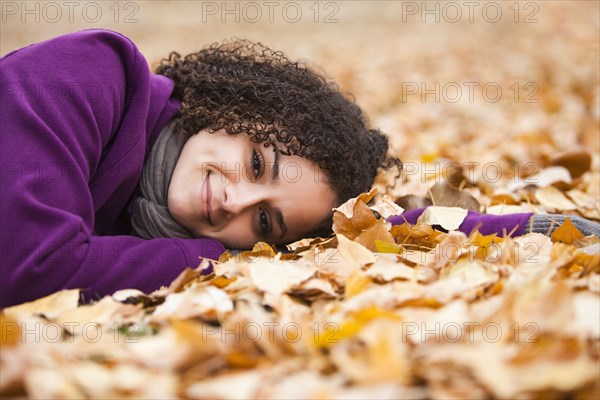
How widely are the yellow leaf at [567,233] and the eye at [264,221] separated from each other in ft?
2.37

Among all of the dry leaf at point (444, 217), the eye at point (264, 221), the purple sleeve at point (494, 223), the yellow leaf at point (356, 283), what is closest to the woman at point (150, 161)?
the eye at point (264, 221)

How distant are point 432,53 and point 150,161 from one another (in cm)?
523

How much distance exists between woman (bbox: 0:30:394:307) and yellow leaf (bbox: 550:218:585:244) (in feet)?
1.81

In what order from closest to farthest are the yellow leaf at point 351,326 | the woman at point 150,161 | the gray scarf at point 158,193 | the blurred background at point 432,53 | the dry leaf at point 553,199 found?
the yellow leaf at point 351,326, the woman at point 150,161, the gray scarf at point 158,193, the dry leaf at point 553,199, the blurred background at point 432,53

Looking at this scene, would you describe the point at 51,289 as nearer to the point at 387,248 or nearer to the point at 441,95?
the point at 387,248

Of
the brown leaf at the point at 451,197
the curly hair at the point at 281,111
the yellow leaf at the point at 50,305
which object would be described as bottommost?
the brown leaf at the point at 451,197

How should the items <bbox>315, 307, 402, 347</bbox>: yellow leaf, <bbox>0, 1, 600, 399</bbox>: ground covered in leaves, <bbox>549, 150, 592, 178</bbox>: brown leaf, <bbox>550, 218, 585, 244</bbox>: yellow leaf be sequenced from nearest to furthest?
<bbox>0, 1, 600, 399</bbox>: ground covered in leaves, <bbox>315, 307, 402, 347</bbox>: yellow leaf, <bbox>550, 218, 585, 244</bbox>: yellow leaf, <bbox>549, 150, 592, 178</bbox>: brown leaf

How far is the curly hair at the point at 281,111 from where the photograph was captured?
1753mm

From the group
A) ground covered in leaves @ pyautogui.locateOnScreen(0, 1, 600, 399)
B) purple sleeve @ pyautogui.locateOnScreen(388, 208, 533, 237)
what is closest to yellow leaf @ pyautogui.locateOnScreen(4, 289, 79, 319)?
ground covered in leaves @ pyautogui.locateOnScreen(0, 1, 600, 399)

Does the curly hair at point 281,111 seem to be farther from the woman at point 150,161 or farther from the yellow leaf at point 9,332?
the yellow leaf at point 9,332

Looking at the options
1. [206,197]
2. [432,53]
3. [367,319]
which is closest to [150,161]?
[206,197]

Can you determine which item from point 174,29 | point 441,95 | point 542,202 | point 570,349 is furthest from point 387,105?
point 174,29

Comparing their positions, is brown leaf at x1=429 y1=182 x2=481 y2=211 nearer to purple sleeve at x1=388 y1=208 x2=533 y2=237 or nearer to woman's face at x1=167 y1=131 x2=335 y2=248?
purple sleeve at x1=388 y1=208 x2=533 y2=237

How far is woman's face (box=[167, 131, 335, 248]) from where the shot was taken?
5.49 ft
